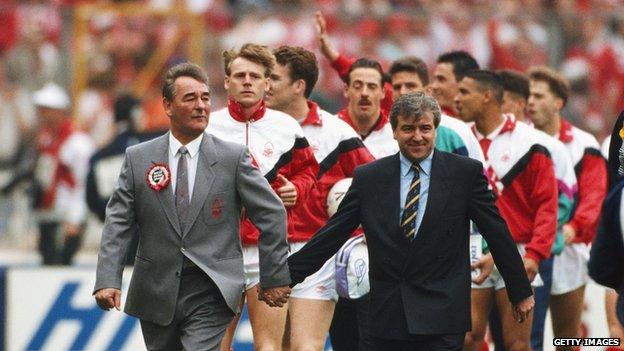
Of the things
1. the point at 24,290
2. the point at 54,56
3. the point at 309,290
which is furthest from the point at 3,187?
the point at 309,290

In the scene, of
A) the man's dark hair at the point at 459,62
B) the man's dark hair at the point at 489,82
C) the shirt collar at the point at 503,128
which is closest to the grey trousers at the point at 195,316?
the shirt collar at the point at 503,128

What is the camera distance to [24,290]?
55.9 feet

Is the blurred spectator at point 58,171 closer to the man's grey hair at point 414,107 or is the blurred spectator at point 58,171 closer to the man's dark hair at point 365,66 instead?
the man's dark hair at point 365,66

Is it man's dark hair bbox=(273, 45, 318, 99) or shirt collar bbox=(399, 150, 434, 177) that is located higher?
man's dark hair bbox=(273, 45, 318, 99)

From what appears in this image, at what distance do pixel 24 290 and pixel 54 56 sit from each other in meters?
5.21

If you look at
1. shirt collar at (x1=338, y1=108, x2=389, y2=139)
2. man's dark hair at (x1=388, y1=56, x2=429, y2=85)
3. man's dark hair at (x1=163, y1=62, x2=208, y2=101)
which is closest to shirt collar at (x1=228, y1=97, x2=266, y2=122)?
man's dark hair at (x1=163, y1=62, x2=208, y2=101)

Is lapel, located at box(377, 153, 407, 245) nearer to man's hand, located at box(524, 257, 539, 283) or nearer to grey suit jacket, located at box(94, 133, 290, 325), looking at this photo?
grey suit jacket, located at box(94, 133, 290, 325)

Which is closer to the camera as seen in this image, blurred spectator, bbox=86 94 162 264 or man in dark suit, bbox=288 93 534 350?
man in dark suit, bbox=288 93 534 350

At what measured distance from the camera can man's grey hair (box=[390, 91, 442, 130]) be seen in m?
11.1

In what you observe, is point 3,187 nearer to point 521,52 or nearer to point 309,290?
point 521,52

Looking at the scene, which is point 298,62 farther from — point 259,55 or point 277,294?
point 277,294

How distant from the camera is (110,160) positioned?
65.4 feet

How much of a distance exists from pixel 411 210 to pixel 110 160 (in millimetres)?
9356

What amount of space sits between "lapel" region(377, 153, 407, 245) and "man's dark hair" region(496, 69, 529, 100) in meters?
4.43
